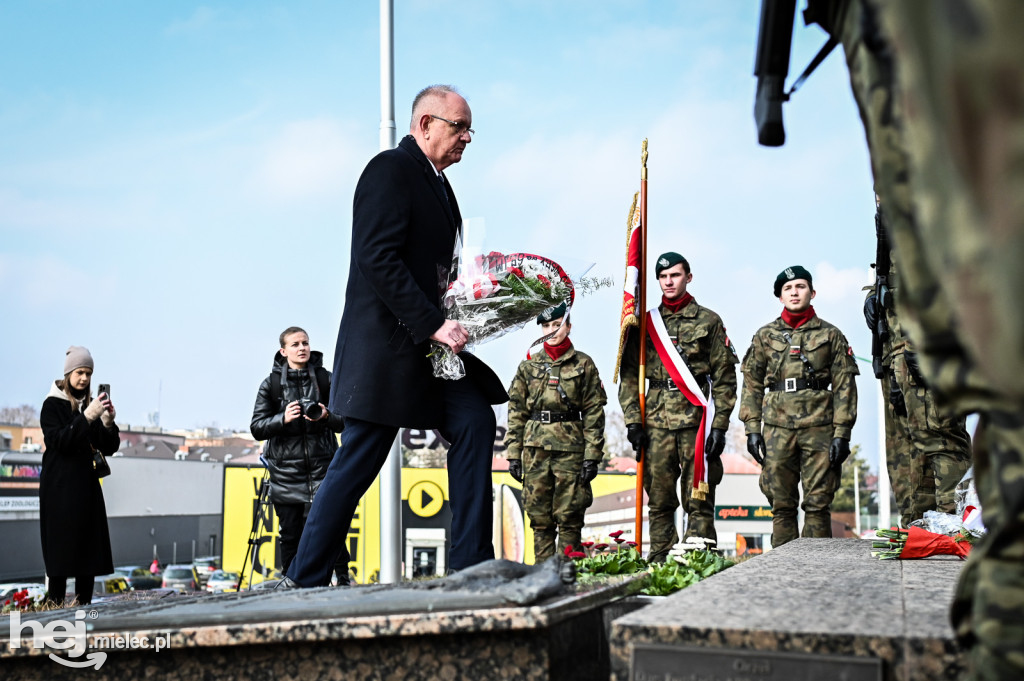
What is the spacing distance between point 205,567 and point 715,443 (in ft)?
94.8

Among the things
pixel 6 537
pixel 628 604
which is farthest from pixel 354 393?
pixel 6 537

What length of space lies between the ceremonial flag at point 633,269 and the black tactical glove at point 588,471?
1.45 metres

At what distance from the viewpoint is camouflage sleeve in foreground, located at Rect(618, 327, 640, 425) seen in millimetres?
7391

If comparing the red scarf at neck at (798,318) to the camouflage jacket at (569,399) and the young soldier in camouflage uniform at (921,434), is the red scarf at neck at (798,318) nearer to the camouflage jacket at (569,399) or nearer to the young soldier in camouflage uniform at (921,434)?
the young soldier in camouflage uniform at (921,434)

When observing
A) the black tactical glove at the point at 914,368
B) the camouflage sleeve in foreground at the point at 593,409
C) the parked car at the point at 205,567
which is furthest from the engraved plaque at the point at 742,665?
the parked car at the point at 205,567

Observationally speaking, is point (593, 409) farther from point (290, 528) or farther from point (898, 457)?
point (290, 528)

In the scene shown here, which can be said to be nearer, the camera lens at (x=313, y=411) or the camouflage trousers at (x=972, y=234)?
the camouflage trousers at (x=972, y=234)

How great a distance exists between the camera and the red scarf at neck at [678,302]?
24.5 ft

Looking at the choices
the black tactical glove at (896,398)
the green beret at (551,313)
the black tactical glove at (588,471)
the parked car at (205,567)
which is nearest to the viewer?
the green beret at (551,313)

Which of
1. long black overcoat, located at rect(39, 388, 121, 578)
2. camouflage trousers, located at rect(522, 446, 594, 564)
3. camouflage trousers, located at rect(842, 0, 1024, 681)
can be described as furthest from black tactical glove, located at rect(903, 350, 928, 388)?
long black overcoat, located at rect(39, 388, 121, 578)

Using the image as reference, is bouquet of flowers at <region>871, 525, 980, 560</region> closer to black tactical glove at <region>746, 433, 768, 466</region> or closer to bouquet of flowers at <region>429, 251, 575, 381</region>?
bouquet of flowers at <region>429, 251, 575, 381</region>

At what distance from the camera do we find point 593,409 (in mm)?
8664

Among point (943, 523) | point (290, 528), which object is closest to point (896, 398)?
point (943, 523)

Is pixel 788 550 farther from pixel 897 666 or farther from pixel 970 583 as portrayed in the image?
pixel 970 583
